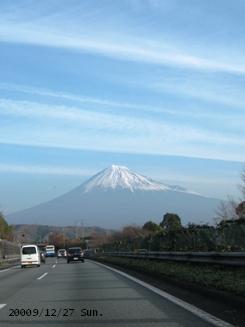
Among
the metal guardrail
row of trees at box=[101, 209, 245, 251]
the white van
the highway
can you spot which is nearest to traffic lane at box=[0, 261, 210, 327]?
the highway

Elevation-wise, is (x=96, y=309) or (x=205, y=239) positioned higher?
(x=205, y=239)

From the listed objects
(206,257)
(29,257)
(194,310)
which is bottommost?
(194,310)

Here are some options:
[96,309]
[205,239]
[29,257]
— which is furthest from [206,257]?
[29,257]

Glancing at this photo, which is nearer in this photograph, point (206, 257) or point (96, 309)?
point (96, 309)

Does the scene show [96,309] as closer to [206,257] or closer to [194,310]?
[194,310]

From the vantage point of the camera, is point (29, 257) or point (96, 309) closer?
point (96, 309)

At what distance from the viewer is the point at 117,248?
233 feet

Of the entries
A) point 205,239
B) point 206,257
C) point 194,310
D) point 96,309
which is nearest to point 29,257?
point 205,239

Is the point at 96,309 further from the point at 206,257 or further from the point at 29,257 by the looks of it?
the point at 29,257

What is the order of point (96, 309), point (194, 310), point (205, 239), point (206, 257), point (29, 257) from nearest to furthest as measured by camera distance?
1. point (194, 310)
2. point (96, 309)
3. point (206, 257)
4. point (205, 239)
5. point (29, 257)

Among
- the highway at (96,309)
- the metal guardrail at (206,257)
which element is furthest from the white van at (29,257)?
the highway at (96,309)

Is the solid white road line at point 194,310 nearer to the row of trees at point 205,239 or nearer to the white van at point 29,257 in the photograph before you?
the row of trees at point 205,239

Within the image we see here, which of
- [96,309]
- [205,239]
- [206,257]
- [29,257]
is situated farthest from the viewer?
[29,257]

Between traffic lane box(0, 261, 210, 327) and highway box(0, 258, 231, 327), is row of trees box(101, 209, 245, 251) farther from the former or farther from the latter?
traffic lane box(0, 261, 210, 327)
